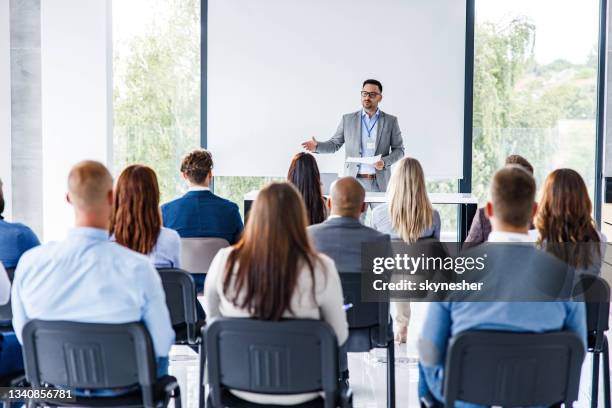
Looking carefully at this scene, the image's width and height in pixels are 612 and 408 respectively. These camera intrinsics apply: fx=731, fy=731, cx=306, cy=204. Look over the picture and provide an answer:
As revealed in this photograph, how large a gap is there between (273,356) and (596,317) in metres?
1.64

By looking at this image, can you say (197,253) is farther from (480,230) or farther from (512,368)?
(512,368)

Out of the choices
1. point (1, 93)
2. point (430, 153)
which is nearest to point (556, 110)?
point (430, 153)

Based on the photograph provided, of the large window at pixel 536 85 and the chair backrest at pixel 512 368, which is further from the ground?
the large window at pixel 536 85

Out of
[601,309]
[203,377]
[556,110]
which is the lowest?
[203,377]

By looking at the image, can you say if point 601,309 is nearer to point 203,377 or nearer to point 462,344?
point 462,344

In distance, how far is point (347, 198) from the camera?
3.17m

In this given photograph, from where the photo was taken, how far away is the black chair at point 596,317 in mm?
3018

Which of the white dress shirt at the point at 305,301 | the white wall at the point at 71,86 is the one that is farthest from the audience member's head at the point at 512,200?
the white wall at the point at 71,86

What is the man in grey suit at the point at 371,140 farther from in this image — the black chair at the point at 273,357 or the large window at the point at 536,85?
the black chair at the point at 273,357

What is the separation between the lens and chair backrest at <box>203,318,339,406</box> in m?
2.20

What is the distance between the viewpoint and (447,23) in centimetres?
714

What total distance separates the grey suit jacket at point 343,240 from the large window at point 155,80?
452 centimetres

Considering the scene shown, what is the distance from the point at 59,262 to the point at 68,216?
4920mm

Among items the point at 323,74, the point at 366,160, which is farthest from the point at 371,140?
the point at 323,74
